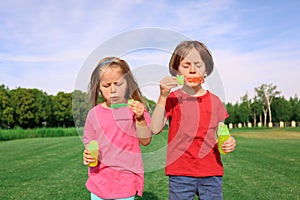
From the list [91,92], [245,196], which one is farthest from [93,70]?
[245,196]

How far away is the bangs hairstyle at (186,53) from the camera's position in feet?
9.09

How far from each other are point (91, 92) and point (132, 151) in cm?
57

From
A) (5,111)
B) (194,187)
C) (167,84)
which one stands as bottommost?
(194,187)

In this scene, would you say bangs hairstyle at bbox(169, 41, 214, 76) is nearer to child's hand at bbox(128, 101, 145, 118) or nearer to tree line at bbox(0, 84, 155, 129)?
child's hand at bbox(128, 101, 145, 118)

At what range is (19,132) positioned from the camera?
3750cm

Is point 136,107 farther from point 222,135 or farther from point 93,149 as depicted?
point 222,135

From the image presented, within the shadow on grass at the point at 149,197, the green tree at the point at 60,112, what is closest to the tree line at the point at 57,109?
the green tree at the point at 60,112

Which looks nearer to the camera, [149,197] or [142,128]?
[142,128]

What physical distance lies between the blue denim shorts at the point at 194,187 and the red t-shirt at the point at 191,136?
0.16ft

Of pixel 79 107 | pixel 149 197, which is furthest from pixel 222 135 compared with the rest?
pixel 149 197

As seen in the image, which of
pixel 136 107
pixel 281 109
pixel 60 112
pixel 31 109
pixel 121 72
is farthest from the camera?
pixel 281 109

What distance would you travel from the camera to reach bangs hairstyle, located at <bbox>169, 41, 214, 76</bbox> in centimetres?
277

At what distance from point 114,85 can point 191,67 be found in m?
0.59

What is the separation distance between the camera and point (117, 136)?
288 centimetres
